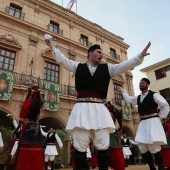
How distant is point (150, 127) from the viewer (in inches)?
145

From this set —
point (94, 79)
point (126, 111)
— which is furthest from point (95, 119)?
point (126, 111)

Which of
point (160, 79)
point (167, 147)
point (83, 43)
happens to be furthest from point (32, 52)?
point (160, 79)

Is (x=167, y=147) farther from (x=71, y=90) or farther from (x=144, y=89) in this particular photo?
(x=71, y=90)

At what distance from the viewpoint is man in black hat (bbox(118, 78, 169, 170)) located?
3510 millimetres

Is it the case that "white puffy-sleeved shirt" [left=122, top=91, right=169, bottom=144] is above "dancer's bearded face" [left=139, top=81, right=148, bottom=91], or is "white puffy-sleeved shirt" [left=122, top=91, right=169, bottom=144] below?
below

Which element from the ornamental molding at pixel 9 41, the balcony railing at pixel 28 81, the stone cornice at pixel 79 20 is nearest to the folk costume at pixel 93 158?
the balcony railing at pixel 28 81

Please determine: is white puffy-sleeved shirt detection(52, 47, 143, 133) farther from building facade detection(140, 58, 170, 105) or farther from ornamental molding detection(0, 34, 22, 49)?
building facade detection(140, 58, 170, 105)

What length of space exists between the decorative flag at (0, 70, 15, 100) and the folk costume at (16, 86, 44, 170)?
592 centimetres

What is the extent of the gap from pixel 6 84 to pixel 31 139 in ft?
22.5

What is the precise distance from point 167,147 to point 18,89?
858 cm

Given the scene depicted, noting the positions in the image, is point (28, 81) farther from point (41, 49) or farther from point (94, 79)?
point (94, 79)

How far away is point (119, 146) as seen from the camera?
4.35 metres

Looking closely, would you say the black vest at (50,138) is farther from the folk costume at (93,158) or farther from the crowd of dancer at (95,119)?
the crowd of dancer at (95,119)

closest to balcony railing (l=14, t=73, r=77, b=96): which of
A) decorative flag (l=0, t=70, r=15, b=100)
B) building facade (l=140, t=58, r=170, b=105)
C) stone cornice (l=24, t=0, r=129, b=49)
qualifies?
decorative flag (l=0, t=70, r=15, b=100)
